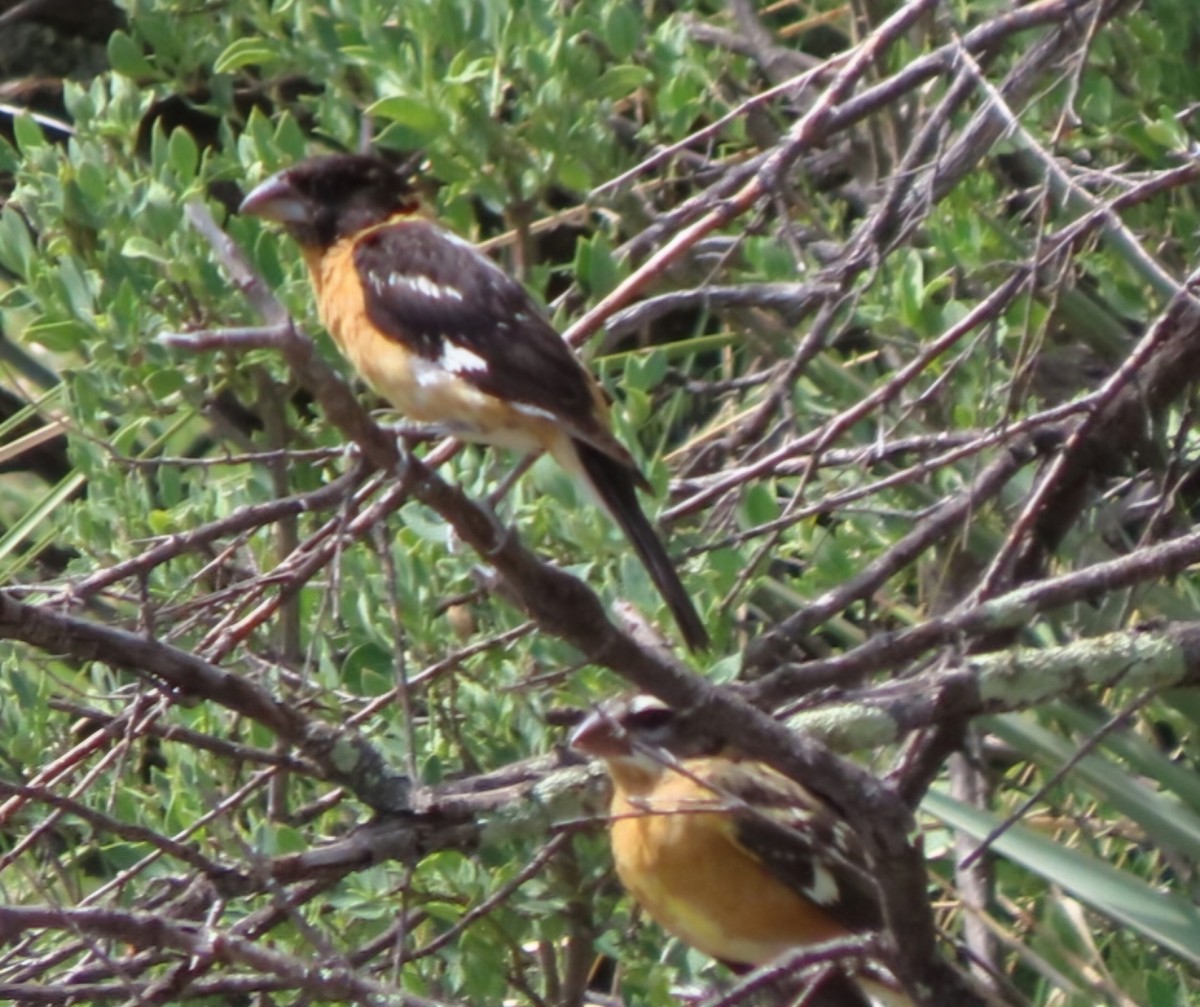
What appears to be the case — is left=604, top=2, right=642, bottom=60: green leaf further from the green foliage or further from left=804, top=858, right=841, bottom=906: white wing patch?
left=804, top=858, right=841, bottom=906: white wing patch

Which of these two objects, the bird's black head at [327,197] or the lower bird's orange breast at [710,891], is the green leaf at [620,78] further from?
the lower bird's orange breast at [710,891]

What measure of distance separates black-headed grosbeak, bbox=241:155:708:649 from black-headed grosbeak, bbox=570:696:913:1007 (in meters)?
0.33

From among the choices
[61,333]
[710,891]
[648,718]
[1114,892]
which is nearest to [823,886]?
[710,891]

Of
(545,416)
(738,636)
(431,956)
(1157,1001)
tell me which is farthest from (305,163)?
(1157,1001)

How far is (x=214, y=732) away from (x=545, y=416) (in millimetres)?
724

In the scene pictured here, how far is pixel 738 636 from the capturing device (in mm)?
3625

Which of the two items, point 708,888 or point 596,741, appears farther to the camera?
point 708,888

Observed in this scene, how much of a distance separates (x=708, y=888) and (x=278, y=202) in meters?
1.40

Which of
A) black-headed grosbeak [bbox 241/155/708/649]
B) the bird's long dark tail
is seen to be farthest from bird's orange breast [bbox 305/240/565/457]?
the bird's long dark tail

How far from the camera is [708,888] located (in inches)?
123

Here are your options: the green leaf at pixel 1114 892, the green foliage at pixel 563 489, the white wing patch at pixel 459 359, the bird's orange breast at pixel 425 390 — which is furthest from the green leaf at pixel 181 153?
the green leaf at pixel 1114 892

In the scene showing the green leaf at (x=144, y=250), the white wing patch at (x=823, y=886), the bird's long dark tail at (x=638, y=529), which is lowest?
the white wing patch at (x=823, y=886)

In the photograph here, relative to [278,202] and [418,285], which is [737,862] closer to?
[418,285]

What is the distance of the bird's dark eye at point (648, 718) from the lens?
292cm
